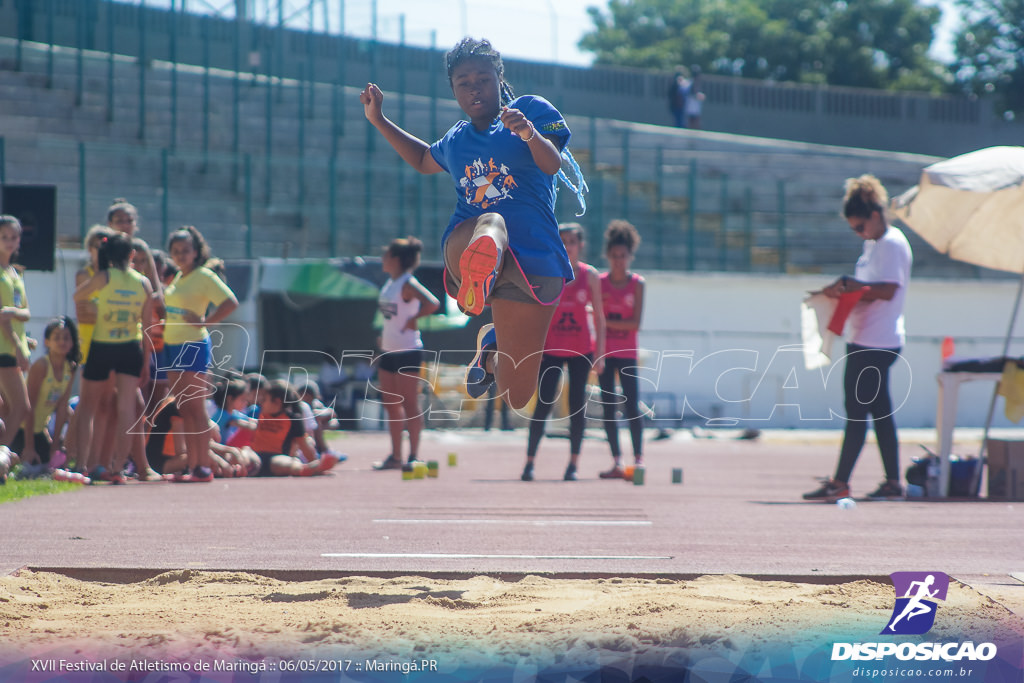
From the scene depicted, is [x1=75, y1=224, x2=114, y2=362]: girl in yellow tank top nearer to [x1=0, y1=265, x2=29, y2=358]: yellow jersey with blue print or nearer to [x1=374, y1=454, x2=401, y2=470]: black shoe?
[x1=0, y1=265, x2=29, y2=358]: yellow jersey with blue print

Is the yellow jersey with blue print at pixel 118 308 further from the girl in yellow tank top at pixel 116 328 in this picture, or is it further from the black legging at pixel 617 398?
the black legging at pixel 617 398

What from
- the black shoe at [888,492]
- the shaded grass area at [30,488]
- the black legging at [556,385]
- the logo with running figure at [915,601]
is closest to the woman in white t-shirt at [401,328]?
the black legging at [556,385]

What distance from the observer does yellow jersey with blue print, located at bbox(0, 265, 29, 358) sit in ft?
26.1

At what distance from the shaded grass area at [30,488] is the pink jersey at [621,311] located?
435 cm

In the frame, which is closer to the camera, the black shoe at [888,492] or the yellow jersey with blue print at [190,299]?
the black shoe at [888,492]

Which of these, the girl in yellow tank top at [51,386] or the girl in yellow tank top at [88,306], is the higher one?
the girl in yellow tank top at [88,306]

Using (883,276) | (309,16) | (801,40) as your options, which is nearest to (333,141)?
(309,16)

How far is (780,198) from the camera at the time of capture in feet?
69.4

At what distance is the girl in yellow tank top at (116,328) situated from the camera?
807cm

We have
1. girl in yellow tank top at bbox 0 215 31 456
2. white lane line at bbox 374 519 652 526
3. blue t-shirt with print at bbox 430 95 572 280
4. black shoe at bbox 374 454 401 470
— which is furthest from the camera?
black shoe at bbox 374 454 401 470

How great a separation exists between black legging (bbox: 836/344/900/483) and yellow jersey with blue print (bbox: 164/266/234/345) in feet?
15.5

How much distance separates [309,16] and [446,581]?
21884mm

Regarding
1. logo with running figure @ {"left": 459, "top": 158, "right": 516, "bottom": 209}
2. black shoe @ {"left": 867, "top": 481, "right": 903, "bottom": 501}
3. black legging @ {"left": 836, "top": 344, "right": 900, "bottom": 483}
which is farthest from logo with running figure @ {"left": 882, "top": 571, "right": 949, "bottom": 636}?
black shoe @ {"left": 867, "top": 481, "right": 903, "bottom": 501}

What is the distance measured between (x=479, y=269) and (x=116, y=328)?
4628 millimetres
